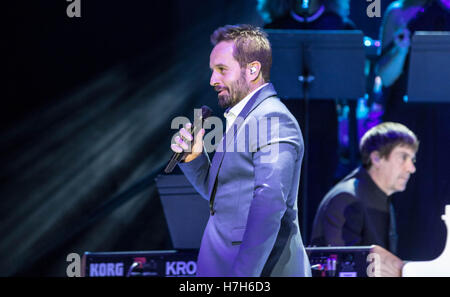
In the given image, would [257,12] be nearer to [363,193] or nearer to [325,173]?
[325,173]

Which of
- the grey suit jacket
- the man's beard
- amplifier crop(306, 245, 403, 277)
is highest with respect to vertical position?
the man's beard

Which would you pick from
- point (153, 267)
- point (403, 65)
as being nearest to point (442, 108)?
point (403, 65)

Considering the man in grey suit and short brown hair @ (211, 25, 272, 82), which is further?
short brown hair @ (211, 25, 272, 82)

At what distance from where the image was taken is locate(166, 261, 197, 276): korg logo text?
2.85 meters

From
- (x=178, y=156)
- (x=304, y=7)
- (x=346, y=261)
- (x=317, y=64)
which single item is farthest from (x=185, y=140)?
(x=304, y=7)

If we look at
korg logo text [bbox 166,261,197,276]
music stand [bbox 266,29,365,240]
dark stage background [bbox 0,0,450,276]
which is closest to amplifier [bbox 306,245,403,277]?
korg logo text [bbox 166,261,197,276]

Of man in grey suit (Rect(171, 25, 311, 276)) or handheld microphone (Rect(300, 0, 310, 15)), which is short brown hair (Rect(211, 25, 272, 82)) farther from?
handheld microphone (Rect(300, 0, 310, 15))

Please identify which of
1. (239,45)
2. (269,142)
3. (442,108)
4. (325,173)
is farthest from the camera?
(325,173)

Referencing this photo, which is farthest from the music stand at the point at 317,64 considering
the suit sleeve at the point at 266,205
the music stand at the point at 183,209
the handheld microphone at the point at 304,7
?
the suit sleeve at the point at 266,205

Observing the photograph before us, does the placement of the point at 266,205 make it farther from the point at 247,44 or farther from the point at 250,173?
the point at 247,44

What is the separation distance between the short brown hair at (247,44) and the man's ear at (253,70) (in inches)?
0.5

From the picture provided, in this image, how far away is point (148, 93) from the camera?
486 cm

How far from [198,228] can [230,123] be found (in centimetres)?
91

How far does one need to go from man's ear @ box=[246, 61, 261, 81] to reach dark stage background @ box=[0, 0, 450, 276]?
253 cm
